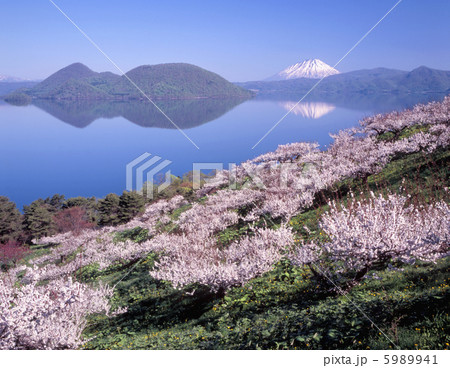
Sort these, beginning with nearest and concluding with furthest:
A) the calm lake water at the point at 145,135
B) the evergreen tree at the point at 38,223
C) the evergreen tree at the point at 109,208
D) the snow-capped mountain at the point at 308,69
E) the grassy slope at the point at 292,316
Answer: the grassy slope at the point at 292,316, the snow-capped mountain at the point at 308,69, the calm lake water at the point at 145,135, the evergreen tree at the point at 109,208, the evergreen tree at the point at 38,223

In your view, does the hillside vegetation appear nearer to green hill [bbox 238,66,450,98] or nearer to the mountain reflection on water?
the mountain reflection on water

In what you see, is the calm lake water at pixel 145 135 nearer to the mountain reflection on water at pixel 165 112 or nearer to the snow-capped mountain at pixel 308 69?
the mountain reflection on water at pixel 165 112

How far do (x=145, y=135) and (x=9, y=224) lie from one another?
102 feet

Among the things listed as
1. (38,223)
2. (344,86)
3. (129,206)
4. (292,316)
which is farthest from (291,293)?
(344,86)

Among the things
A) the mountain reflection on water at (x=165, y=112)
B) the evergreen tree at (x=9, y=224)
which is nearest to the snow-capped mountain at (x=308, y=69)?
the mountain reflection on water at (x=165, y=112)

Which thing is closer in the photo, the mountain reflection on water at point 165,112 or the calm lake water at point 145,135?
the calm lake water at point 145,135

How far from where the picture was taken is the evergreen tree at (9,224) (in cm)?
4831

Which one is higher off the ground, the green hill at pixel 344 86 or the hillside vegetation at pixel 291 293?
the green hill at pixel 344 86

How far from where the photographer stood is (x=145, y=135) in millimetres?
60469

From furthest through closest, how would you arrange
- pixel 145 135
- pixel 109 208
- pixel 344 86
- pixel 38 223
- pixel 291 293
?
1. pixel 344 86
2. pixel 145 135
3. pixel 38 223
4. pixel 109 208
5. pixel 291 293

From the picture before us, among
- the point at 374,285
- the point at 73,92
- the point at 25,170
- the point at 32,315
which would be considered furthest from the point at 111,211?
the point at 73,92

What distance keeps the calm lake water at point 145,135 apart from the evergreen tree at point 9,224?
29.4 meters

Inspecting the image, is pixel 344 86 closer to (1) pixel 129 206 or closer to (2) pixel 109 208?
(1) pixel 129 206

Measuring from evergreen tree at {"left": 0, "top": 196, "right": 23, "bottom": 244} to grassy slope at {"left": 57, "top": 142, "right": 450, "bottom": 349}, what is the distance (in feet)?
163
